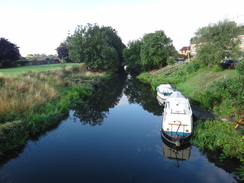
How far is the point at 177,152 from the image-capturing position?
10602mm

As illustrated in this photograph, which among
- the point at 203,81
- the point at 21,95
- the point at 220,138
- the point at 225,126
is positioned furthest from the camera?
the point at 203,81

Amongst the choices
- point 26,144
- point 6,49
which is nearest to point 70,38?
point 6,49

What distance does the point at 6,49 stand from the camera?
41594 millimetres

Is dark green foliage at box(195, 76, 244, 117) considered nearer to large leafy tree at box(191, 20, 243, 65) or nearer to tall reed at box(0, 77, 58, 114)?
large leafy tree at box(191, 20, 243, 65)

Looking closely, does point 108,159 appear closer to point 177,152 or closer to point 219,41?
point 177,152

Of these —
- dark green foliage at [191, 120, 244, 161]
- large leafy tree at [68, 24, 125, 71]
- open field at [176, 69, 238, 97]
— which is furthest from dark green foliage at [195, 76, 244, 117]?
large leafy tree at [68, 24, 125, 71]

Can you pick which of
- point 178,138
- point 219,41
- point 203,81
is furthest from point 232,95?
point 219,41

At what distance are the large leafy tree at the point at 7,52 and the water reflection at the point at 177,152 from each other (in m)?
47.6

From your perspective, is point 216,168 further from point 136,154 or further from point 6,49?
point 6,49

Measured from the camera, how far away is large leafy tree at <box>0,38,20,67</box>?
41.1 m

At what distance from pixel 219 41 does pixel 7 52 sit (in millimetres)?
49981

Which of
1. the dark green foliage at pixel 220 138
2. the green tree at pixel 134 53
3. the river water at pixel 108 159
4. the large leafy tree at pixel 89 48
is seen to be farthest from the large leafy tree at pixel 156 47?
the dark green foliage at pixel 220 138

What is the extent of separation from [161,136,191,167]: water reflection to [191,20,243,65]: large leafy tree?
19.6 m

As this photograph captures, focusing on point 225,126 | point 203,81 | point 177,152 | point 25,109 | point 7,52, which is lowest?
point 177,152
